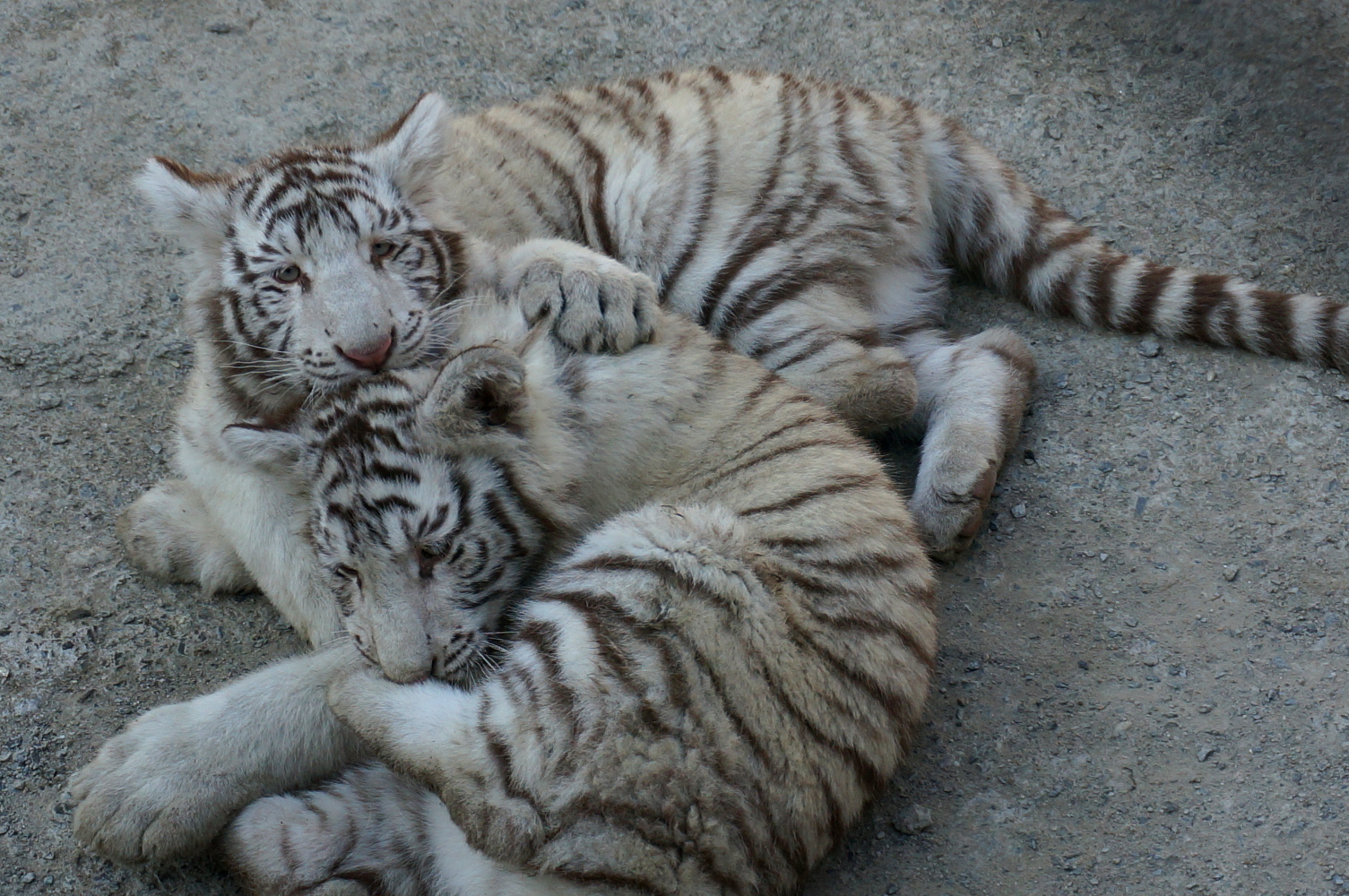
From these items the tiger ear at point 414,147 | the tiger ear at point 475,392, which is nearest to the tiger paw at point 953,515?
the tiger ear at point 475,392

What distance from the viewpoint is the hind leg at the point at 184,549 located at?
283 centimetres

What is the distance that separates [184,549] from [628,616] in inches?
49.2


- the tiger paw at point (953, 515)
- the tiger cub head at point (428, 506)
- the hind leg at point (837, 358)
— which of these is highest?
the tiger cub head at point (428, 506)

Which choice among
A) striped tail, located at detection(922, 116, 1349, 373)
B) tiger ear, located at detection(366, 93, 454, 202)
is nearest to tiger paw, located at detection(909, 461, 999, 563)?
striped tail, located at detection(922, 116, 1349, 373)

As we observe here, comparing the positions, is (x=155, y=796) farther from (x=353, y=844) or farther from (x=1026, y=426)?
(x=1026, y=426)

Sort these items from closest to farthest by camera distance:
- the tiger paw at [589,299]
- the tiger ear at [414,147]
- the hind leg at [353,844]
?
the hind leg at [353,844] < the tiger paw at [589,299] < the tiger ear at [414,147]

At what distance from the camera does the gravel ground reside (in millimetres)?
2336

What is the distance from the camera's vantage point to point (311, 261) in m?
2.80

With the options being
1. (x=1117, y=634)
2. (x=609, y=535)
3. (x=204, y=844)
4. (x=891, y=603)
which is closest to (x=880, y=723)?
(x=891, y=603)

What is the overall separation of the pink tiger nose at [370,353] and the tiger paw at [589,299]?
1.01 ft

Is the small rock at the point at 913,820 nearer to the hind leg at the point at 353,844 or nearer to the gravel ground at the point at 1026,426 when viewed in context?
the gravel ground at the point at 1026,426

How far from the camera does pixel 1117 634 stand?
8.71 ft

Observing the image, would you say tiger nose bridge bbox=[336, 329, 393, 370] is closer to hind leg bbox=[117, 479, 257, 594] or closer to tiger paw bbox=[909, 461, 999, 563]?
hind leg bbox=[117, 479, 257, 594]

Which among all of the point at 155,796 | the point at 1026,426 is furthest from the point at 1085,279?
the point at 155,796
